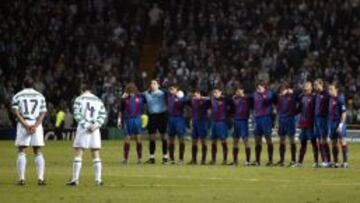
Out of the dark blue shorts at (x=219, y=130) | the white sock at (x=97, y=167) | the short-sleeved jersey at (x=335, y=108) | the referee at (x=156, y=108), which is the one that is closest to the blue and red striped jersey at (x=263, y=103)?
the dark blue shorts at (x=219, y=130)

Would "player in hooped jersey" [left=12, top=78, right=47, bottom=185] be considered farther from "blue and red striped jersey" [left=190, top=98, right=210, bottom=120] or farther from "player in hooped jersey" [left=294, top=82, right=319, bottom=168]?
"player in hooped jersey" [left=294, top=82, right=319, bottom=168]

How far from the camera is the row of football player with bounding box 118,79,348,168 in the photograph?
31.2 m

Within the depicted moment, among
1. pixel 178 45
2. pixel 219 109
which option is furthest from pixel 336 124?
pixel 178 45

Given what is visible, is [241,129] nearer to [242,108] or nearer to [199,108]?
[242,108]

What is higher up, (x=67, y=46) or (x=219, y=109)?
(x=67, y=46)

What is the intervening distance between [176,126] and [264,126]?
2.91 m

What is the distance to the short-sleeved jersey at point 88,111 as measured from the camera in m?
24.5

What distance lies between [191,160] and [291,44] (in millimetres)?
17523

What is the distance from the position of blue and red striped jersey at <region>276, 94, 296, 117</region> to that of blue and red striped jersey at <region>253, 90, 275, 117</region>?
0.85 ft

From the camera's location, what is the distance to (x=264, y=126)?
32219mm

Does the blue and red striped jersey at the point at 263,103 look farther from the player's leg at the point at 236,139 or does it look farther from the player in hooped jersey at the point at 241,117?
the player's leg at the point at 236,139

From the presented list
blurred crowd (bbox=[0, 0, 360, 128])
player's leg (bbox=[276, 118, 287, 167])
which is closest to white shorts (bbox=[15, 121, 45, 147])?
player's leg (bbox=[276, 118, 287, 167])

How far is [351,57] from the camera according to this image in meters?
49.0

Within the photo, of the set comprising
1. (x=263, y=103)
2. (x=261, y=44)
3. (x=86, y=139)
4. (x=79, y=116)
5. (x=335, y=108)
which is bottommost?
(x=86, y=139)
